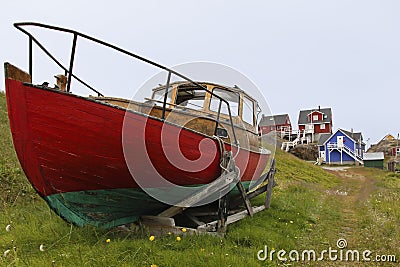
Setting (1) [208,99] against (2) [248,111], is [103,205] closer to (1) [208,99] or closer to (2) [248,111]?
(1) [208,99]

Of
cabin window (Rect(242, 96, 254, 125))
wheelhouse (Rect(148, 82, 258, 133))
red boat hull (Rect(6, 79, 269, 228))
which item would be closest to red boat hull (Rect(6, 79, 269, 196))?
red boat hull (Rect(6, 79, 269, 228))

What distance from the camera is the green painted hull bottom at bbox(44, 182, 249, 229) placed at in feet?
13.6

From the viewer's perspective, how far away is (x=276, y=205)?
7.95 metres

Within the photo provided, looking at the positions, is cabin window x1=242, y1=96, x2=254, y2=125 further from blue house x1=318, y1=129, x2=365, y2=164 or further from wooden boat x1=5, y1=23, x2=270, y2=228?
blue house x1=318, y1=129, x2=365, y2=164

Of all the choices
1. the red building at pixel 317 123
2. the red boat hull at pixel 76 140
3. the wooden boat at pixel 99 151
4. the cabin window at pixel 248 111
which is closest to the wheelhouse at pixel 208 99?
the cabin window at pixel 248 111

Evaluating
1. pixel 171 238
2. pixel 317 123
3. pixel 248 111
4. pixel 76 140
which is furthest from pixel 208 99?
pixel 317 123

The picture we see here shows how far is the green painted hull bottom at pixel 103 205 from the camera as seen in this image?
416cm

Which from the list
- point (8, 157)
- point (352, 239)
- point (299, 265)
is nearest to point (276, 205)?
point (352, 239)

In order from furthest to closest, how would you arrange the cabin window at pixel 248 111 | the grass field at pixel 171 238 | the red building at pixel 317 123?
the red building at pixel 317 123 < the cabin window at pixel 248 111 < the grass field at pixel 171 238

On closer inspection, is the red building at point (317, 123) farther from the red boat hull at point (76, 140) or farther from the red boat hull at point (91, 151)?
the red boat hull at point (76, 140)

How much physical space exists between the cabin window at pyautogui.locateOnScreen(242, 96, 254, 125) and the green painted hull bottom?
294cm

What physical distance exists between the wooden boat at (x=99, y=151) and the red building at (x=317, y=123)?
161 ft

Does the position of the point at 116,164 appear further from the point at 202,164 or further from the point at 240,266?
the point at 240,266

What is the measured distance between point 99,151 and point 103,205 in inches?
36.3
